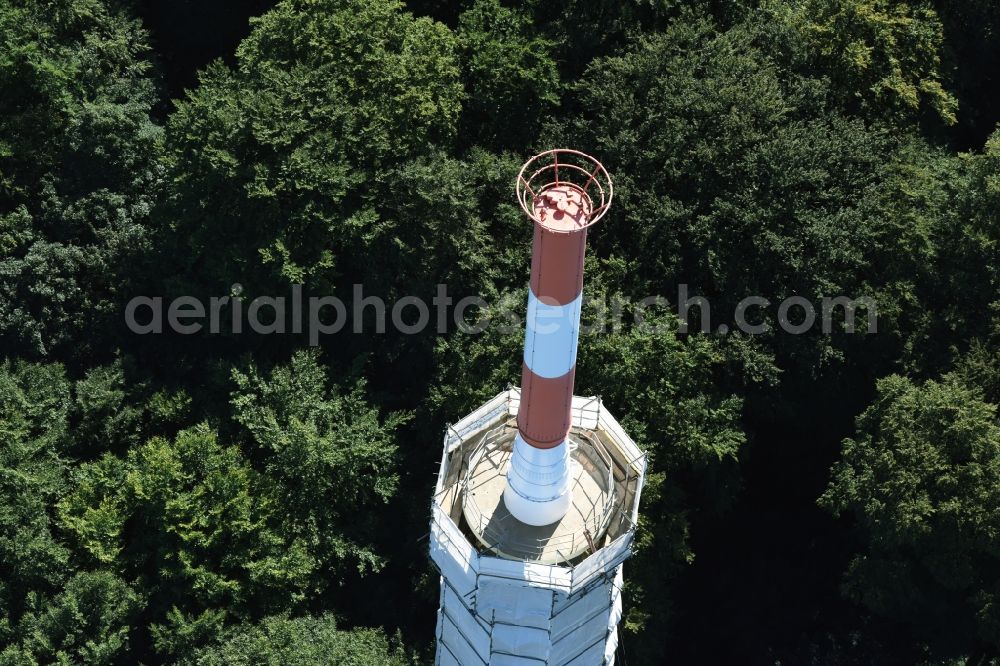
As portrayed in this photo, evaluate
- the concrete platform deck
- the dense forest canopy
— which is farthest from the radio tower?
the dense forest canopy

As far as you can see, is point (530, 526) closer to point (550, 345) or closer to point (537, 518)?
point (537, 518)

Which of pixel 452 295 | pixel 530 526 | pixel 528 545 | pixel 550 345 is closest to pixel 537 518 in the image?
pixel 530 526

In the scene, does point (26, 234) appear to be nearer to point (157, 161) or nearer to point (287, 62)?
point (157, 161)

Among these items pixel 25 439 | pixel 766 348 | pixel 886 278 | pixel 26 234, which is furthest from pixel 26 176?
pixel 886 278

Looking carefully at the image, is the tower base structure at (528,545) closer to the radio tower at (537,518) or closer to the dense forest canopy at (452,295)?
the radio tower at (537,518)

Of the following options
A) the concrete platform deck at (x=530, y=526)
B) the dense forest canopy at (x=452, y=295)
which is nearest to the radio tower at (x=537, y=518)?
the concrete platform deck at (x=530, y=526)

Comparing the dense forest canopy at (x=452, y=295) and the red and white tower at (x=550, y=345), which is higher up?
the dense forest canopy at (x=452, y=295)

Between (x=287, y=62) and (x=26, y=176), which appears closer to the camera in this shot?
(x=287, y=62)
